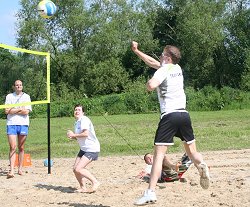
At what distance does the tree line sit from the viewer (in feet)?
146

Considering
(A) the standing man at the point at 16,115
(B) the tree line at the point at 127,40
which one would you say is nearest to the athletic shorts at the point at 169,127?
(A) the standing man at the point at 16,115

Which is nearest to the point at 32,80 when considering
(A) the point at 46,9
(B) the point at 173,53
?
(A) the point at 46,9

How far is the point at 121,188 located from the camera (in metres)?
7.89

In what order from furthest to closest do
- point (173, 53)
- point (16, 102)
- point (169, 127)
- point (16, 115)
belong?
point (16, 115) → point (16, 102) → point (173, 53) → point (169, 127)

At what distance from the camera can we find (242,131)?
58.0 ft

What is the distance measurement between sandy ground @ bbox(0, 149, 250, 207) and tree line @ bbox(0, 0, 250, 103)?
104 ft

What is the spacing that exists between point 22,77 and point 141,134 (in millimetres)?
8805

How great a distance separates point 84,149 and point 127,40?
4449 centimetres

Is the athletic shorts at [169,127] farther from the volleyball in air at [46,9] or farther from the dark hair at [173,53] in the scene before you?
the volleyball in air at [46,9]

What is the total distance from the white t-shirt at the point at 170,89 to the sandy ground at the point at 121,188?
1264 mm

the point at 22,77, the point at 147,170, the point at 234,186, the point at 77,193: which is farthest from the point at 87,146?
the point at 22,77

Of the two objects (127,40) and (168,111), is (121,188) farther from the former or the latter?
(127,40)

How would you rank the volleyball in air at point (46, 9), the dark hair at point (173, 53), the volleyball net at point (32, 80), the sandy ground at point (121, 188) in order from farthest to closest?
1. the volleyball in air at point (46, 9)
2. the volleyball net at point (32, 80)
3. the sandy ground at point (121, 188)
4. the dark hair at point (173, 53)

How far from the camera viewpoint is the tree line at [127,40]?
44.5 m
